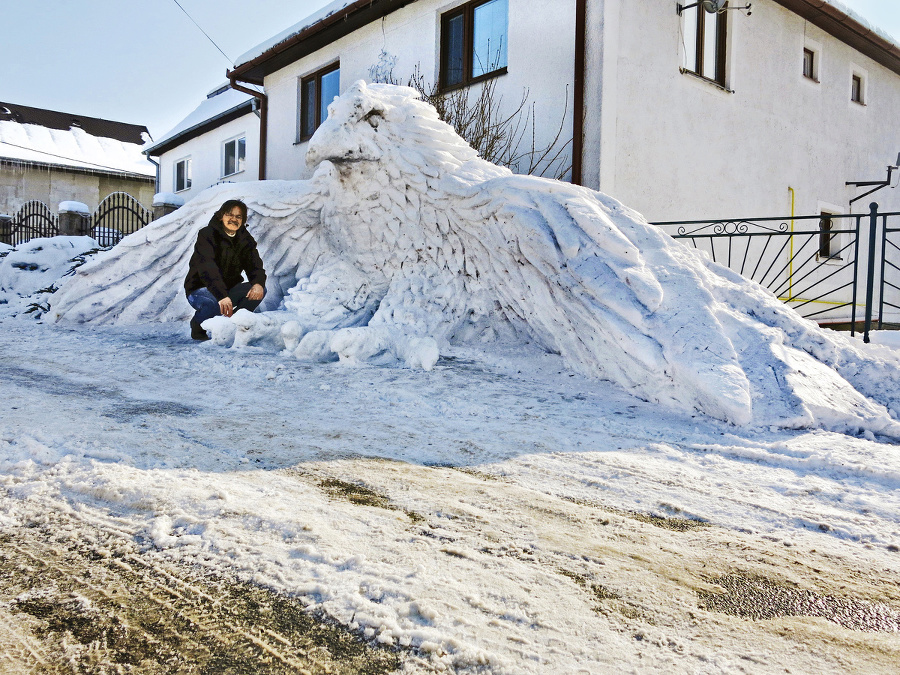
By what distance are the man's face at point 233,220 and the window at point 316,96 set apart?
218 inches

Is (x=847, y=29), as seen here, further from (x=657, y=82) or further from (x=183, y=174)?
(x=183, y=174)

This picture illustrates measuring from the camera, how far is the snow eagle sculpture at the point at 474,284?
3463 mm

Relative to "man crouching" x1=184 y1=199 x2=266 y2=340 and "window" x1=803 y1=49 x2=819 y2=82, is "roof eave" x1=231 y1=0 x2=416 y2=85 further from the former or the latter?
"window" x1=803 y1=49 x2=819 y2=82

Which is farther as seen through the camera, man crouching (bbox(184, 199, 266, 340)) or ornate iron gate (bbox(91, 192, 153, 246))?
ornate iron gate (bbox(91, 192, 153, 246))

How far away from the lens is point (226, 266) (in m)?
5.54

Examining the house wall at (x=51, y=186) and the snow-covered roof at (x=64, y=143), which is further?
the snow-covered roof at (x=64, y=143)

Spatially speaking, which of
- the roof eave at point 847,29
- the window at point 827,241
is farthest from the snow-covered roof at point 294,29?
the window at point 827,241

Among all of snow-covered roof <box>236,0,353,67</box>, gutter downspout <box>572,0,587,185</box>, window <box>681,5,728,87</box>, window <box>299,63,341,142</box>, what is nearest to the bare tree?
gutter downspout <box>572,0,587,185</box>

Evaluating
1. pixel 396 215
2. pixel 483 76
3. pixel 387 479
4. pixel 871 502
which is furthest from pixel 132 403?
pixel 483 76

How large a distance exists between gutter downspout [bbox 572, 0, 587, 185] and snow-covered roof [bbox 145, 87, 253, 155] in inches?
315

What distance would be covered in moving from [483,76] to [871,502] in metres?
7.14

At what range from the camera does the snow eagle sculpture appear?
11.4 ft

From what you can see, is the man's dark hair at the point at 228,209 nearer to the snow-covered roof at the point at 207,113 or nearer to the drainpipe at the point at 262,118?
the drainpipe at the point at 262,118

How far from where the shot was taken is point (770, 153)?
9.00 meters
